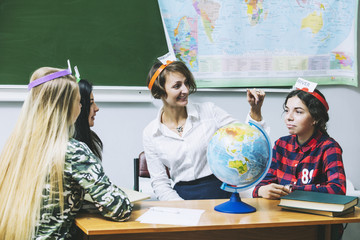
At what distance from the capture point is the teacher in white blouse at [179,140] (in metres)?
2.64

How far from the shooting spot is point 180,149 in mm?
2650

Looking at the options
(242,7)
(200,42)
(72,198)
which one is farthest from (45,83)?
(242,7)

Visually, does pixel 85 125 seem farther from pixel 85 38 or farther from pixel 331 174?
pixel 331 174

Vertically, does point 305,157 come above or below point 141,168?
above

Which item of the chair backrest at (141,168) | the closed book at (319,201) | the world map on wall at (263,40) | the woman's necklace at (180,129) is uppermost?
the world map on wall at (263,40)

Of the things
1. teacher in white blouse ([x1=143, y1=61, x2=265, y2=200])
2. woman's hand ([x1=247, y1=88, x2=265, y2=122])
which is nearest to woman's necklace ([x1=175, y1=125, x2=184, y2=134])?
teacher in white blouse ([x1=143, y1=61, x2=265, y2=200])

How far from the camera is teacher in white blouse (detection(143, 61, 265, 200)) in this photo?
2.64 meters

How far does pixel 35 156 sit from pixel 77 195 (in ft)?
0.76

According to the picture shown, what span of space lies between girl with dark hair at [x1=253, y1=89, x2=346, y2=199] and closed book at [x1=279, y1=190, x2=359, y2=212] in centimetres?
17

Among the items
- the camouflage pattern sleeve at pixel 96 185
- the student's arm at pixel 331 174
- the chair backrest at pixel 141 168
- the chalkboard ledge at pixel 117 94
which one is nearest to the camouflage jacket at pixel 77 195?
the camouflage pattern sleeve at pixel 96 185

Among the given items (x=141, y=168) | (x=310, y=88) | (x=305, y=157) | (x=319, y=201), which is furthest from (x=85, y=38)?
(x=319, y=201)

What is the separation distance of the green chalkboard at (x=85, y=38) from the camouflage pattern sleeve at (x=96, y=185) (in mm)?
1534

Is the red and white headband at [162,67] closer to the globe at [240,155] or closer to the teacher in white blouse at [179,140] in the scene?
the teacher in white blouse at [179,140]

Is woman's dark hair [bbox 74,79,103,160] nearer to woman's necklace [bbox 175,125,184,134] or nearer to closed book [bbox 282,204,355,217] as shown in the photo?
woman's necklace [bbox 175,125,184,134]
